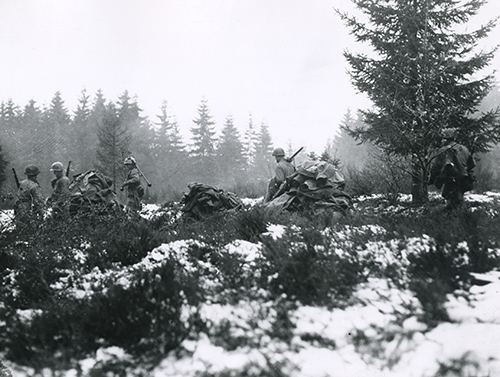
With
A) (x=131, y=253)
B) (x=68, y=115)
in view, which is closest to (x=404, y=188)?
(x=131, y=253)

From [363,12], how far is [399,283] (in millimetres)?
10163

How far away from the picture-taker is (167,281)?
10.8 feet

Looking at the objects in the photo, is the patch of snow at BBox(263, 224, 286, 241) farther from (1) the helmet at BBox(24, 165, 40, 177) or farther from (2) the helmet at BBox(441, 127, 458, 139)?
(1) the helmet at BBox(24, 165, 40, 177)

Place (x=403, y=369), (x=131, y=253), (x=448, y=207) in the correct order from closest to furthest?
(x=403, y=369) → (x=131, y=253) → (x=448, y=207)

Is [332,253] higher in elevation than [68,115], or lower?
lower

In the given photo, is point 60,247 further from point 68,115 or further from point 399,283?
point 68,115

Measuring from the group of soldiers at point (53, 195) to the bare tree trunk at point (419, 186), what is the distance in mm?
6489

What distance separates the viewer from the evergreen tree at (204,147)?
4269cm

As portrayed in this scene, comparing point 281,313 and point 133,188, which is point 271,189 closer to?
point 133,188

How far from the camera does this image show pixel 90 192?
945 cm

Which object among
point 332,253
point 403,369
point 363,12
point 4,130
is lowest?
point 403,369

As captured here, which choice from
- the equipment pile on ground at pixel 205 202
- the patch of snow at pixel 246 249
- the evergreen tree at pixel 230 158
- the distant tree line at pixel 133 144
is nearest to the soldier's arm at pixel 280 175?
the equipment pile on ground at pixel 205 202

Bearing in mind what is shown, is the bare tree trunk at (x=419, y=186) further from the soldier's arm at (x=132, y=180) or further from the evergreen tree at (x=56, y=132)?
the evergreen tree at (x=56, y=132)

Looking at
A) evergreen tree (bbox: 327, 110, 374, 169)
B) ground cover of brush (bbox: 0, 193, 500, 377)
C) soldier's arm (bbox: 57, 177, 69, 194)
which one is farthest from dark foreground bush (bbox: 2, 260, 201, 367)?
evergreen tree (bbox: 327, 110, 374, 169)
